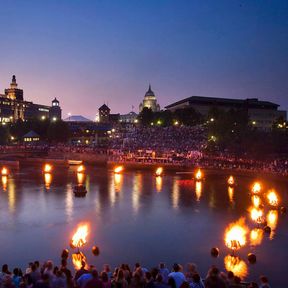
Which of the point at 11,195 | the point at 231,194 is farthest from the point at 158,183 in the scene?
the point at 11,195

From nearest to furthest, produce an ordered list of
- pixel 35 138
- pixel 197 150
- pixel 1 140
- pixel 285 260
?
pixel 285 260, pixel 197 150, pixel 1 140, pixel 35 138

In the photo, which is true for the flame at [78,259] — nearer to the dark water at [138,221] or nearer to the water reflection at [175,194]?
the dark water at [138,221]

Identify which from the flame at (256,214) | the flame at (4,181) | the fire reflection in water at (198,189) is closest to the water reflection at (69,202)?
the flame at (4,181)

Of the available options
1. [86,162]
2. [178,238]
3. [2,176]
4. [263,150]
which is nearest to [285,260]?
[178,238]

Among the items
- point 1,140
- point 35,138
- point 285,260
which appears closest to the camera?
point 285,260

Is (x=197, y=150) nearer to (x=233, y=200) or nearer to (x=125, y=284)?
(x=233, y=200)

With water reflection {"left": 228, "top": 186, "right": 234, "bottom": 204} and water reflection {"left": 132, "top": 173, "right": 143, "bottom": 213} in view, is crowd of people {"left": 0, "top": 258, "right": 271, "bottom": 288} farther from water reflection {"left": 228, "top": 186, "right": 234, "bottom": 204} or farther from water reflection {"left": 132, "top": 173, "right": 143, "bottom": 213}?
water reflection {"left": 228, "top": 186, "right": 234, "bottom": 204}

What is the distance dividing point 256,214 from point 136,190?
20322mm

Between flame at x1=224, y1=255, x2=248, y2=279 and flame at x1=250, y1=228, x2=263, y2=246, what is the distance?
394 centimetres

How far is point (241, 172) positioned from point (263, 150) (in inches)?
318

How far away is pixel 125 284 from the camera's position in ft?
46.6

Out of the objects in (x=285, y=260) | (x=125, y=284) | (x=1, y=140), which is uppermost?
(x=1, y=140)

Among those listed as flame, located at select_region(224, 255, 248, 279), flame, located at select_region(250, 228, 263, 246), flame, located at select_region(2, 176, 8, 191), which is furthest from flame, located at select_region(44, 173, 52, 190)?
flame, located at select_region(224, 255, 248, 279)

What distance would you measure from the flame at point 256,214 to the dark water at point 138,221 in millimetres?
587
